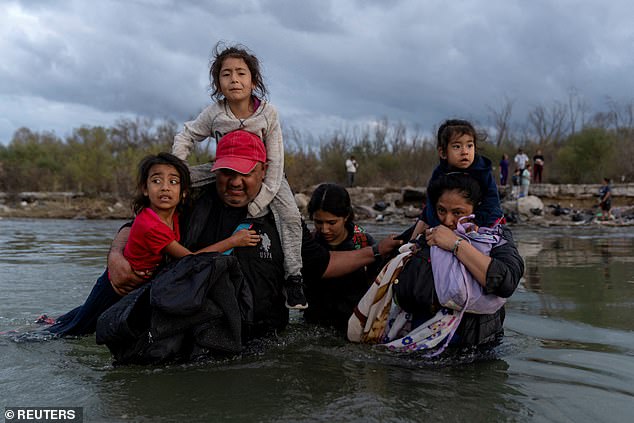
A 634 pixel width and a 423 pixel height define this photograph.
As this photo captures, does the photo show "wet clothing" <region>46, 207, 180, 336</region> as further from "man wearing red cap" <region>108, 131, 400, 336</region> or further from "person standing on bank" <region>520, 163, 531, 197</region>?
"person standing on bank" <region>520, 163, 531, 197</region>

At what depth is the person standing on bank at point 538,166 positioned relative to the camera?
26.0 m

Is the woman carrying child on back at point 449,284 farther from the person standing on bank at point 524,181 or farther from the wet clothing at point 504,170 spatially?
the wet clothing at point 504,170

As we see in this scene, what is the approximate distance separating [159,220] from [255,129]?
0.98 meters

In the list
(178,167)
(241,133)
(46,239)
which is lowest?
(46,239)

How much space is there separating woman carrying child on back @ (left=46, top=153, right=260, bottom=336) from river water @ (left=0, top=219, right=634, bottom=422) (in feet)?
2.17

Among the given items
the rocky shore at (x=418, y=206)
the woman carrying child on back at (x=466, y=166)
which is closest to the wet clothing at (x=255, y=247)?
the woman carrying child on back at (x=466, y=166)

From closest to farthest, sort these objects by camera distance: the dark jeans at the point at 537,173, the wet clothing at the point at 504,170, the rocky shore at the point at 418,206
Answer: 1. the rocky shore at the point at 418,206
2. the wet clothing at the point at 504,170
3. the dark jeans at the point at 537,173

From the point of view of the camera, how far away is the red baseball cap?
A: 368cm

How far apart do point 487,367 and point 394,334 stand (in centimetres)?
59

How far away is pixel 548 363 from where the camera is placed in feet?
11.7

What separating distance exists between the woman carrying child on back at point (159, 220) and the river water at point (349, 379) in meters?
0.66

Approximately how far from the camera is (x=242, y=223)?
3863mm

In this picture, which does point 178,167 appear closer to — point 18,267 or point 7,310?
point 7,310

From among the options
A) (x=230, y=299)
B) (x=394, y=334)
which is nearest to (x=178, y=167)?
(x=230, y=299)
